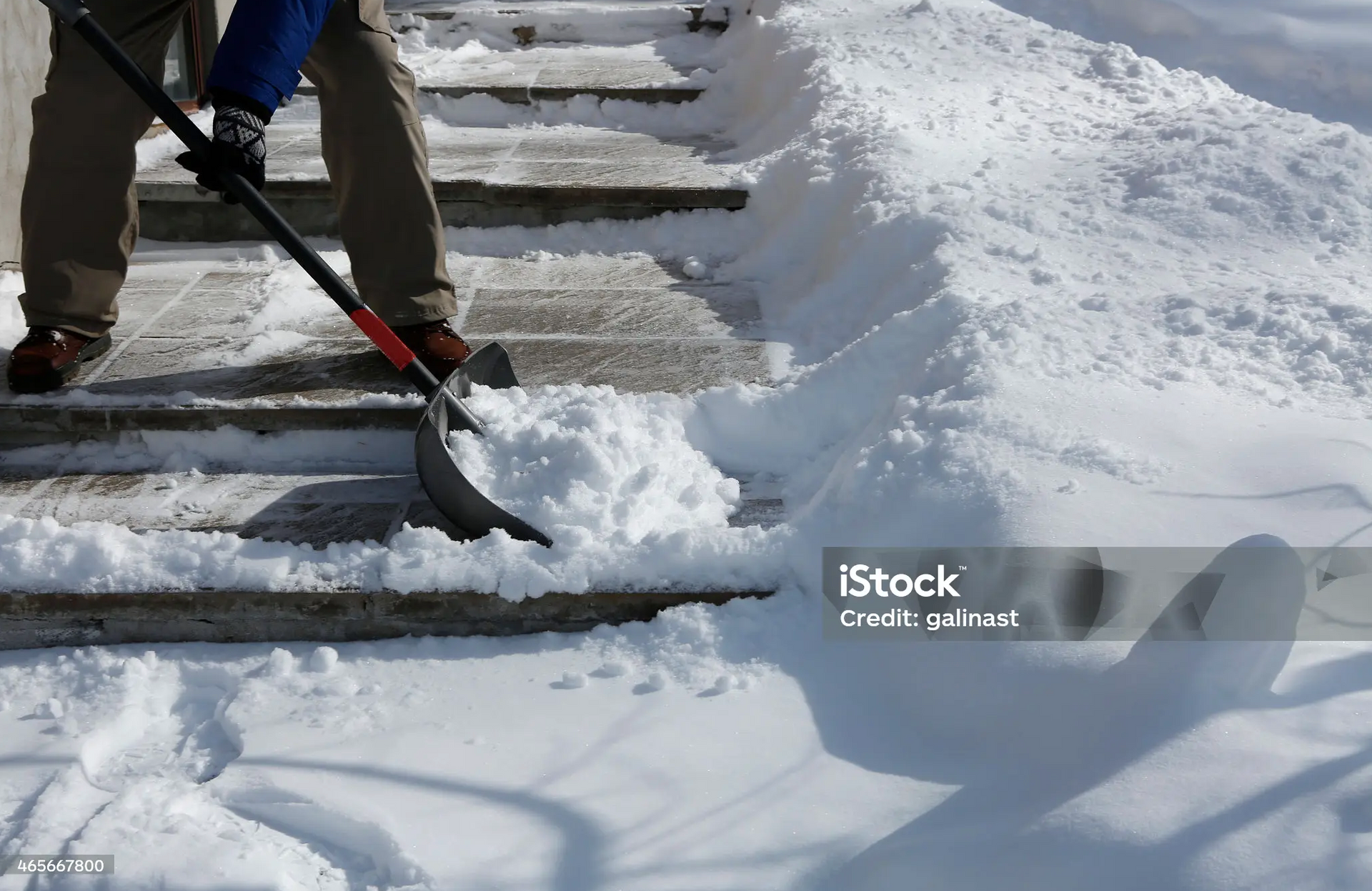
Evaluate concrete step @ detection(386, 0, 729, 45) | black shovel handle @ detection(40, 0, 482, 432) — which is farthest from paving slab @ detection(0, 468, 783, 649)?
concrete step @ detection(386, 0, 729, 45)

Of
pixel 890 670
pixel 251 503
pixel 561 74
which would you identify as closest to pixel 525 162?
pixel 561 74

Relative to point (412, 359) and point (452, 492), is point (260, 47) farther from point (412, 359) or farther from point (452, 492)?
point (452, 492)

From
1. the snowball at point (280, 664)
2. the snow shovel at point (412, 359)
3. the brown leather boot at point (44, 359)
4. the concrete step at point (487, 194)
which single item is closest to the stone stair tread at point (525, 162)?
the concrete step at point (487, 194)

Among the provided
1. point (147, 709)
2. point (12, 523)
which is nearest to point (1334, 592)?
point (147, 709)

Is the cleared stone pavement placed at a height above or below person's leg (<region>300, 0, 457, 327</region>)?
below

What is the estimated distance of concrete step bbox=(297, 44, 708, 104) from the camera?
15.7ft

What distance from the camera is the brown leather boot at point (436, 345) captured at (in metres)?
2.67

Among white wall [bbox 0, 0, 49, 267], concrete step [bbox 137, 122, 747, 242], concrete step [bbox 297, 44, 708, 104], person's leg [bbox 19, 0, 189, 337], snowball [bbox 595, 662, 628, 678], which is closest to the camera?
snowball [bbox 595, 662, 628, 678]

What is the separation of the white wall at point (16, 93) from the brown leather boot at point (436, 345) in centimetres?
128

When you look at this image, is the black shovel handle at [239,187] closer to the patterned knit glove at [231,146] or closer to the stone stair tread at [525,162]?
the patterned knit glove at [231,146]

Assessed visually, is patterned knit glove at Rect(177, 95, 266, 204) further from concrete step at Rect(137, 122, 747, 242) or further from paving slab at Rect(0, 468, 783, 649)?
concrete step at Rect(137, 122, 747, 242)

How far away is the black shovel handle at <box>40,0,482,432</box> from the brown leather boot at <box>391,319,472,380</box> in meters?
0.35

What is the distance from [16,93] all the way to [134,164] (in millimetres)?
1060

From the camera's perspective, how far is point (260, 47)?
7.31 ft
